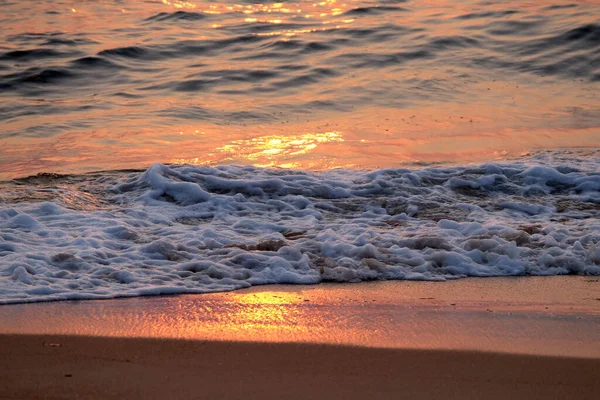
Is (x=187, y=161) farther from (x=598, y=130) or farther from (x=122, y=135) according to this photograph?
(x=598, y=130)

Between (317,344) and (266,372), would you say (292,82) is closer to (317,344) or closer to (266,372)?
(317,344)

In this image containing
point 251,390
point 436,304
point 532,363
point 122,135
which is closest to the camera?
point 251,390

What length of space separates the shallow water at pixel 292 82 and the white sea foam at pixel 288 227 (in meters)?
0.95

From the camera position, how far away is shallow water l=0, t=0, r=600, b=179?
28.7 ft

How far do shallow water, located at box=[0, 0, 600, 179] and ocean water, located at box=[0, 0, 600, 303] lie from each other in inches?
2.0

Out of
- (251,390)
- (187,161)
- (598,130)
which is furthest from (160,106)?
(251,390)

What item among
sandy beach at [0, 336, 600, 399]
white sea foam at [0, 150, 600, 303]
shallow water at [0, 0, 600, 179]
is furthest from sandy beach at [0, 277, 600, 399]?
shallow water at [0, 0, 600, 179]

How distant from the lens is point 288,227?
5.94 meters

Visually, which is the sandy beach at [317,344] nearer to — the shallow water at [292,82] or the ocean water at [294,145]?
the ocean water at [294,145]

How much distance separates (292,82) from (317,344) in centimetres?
893

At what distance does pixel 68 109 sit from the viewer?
10.8 m

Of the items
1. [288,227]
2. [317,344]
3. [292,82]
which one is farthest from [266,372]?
[292,82]

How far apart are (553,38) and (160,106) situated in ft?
25.2

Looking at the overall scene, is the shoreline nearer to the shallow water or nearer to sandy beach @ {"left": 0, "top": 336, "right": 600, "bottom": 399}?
sandy beach @ {"left": 0, "top": 336, "right": 600, "bottom": 399}
